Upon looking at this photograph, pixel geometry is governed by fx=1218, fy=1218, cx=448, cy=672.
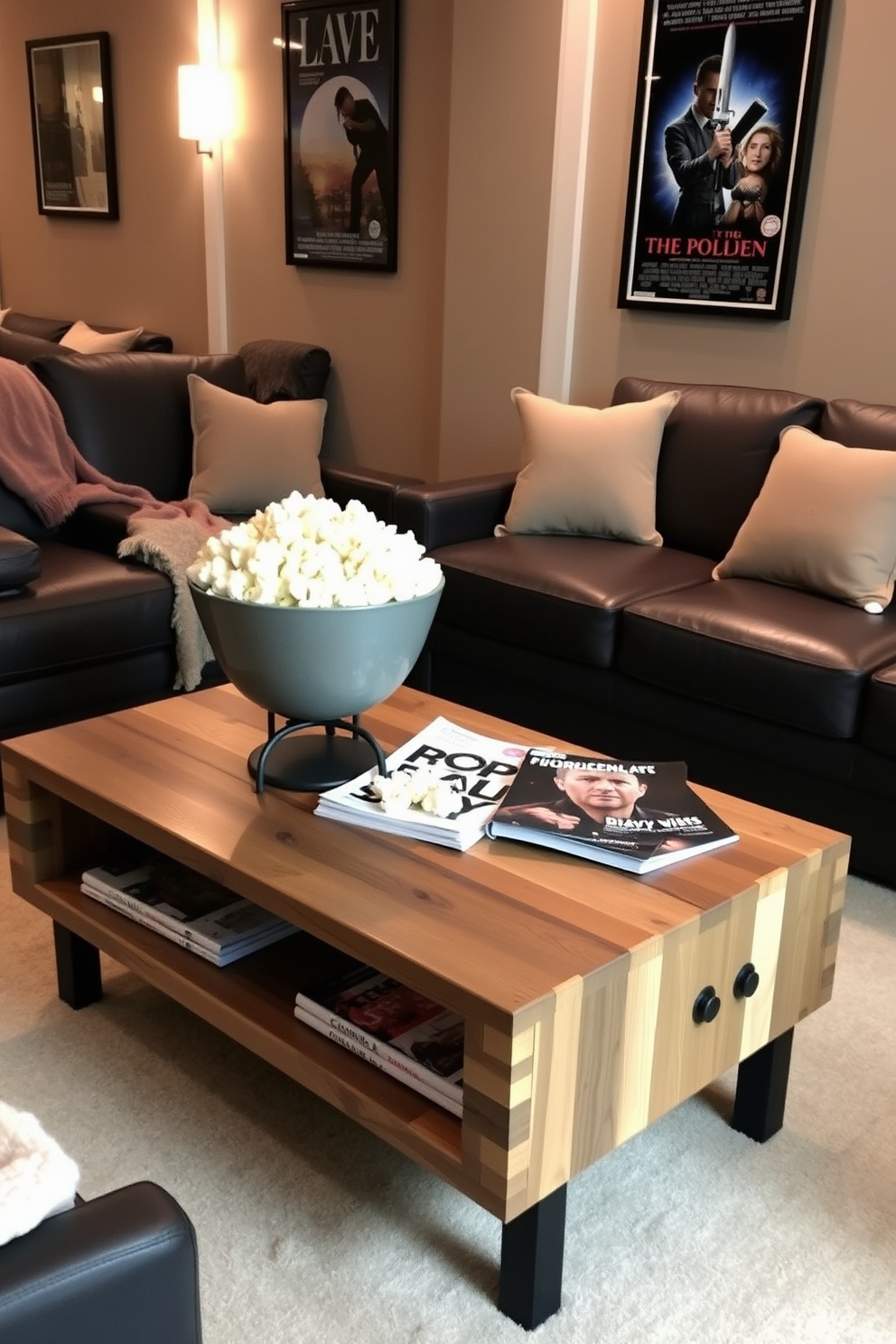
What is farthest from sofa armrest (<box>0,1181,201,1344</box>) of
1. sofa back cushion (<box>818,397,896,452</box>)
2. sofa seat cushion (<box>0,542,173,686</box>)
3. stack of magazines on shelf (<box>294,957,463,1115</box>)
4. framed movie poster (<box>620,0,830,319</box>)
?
framed movie poster (<box>620,0,830,319</box>)

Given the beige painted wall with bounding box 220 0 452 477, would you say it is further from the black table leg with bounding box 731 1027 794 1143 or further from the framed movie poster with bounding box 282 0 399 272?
the black table leg with bounding box 731 1027 794 1143

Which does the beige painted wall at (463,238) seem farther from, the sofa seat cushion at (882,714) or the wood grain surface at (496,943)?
the wood grain surface at (496,943)

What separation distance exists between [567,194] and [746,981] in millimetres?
2891

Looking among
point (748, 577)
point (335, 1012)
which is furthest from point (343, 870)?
point (748, 577)

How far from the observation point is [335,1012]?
1.57 metres

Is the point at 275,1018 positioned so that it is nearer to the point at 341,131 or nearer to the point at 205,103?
the point at 341,131

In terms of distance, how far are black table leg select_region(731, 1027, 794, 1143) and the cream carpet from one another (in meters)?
0.02

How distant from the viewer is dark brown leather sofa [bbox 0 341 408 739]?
8.87ft

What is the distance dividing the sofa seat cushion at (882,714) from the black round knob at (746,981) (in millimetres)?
977

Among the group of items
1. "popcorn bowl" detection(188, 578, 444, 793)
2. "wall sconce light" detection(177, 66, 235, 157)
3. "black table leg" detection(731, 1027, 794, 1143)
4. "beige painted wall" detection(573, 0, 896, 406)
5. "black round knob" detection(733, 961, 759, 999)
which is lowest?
"black table leg" detection(731, 1027, 794, 1143)

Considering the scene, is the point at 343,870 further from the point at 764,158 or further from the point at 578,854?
the point at 764,158

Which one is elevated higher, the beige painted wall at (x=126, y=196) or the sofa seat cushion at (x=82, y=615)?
the beige painted wall at (x=126, y=196)

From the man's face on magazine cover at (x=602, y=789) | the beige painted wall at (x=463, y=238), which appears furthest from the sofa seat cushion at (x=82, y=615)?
the beige painted wall at (x=463, y=238)

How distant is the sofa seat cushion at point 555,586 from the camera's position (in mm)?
2848
